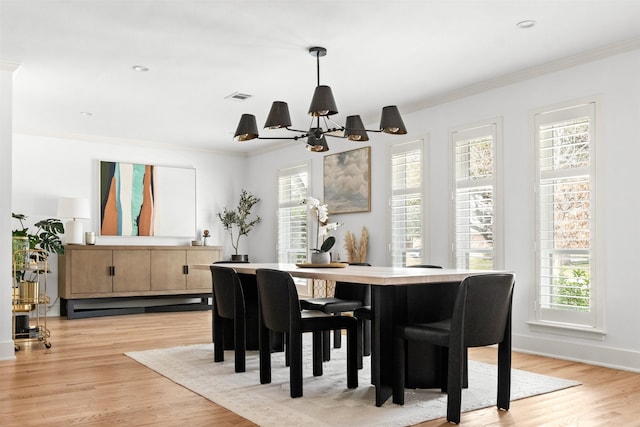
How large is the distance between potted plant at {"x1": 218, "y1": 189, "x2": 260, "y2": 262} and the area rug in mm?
4484

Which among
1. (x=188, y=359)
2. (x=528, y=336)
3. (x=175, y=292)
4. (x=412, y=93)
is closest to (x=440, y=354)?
(x=528, y=336)

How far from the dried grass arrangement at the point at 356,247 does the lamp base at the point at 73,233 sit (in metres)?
3.56

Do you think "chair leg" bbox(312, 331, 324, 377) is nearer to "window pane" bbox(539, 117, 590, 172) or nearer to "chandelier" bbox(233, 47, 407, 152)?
"chandelier" bbox(233, 47, 407, 152)

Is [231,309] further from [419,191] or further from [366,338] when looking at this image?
[419,191]

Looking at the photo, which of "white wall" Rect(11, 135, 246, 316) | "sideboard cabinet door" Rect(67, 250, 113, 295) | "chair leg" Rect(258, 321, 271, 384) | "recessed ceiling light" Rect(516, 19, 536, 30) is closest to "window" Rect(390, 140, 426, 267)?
"recessed ceiling light" Rect(516, 19, 536, 30)

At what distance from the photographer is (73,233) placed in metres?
7.71

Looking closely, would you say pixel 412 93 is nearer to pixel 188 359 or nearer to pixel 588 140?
pixel 588 140

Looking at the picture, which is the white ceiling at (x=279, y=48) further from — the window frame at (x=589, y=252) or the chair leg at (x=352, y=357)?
the chair leg at (x=352, y=357)

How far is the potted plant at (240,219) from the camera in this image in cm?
920

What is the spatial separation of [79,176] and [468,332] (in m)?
6.67

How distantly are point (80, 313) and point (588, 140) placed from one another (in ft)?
21.0

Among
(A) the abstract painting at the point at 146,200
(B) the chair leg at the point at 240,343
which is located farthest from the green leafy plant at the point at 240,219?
(B) the chair leg at the point at 240,343

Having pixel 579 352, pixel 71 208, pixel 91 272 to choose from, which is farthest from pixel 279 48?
pixel 91 272

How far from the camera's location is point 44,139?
7.87m
